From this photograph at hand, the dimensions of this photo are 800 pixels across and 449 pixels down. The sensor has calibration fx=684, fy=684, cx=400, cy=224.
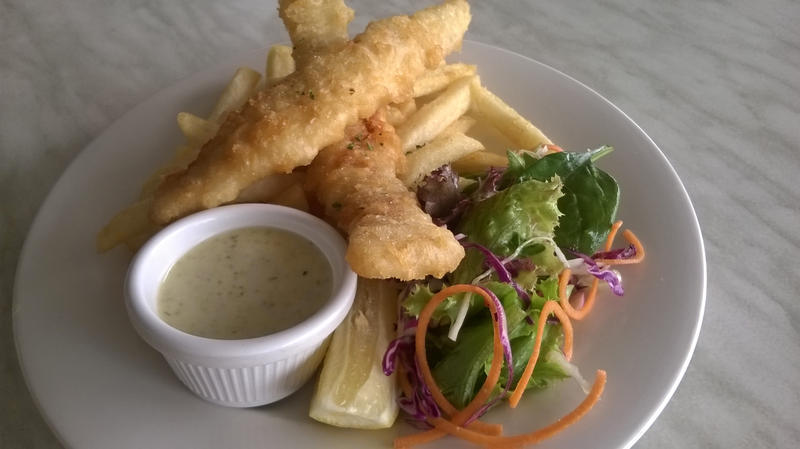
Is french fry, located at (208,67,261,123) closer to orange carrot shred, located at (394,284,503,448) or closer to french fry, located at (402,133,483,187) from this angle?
french fry, located at (402,133,483,187)

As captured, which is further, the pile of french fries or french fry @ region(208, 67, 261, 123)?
french fry @ region(208, 67, 261, 123)

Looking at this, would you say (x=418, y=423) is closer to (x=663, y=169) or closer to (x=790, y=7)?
(x=663, y=169)

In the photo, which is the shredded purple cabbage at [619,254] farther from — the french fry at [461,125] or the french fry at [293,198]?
the french fry at [293,198]

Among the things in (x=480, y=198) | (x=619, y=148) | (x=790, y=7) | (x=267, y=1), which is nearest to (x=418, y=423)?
(x=480, y=198)

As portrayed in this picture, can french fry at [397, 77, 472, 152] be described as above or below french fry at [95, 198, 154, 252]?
above

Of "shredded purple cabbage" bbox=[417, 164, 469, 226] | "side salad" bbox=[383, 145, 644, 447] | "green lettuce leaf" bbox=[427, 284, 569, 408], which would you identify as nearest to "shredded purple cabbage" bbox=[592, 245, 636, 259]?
"side salad" bbox=[383, 145, 644, 447]

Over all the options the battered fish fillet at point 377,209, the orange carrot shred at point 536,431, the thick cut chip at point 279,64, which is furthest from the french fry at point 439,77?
the orange carrot shred at point 536,431
